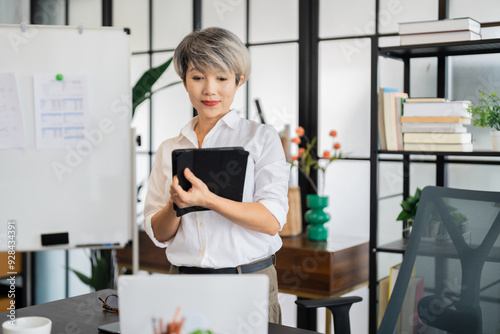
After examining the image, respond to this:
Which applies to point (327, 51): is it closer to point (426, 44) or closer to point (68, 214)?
point (426, 44)

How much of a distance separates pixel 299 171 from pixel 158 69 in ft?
3.18

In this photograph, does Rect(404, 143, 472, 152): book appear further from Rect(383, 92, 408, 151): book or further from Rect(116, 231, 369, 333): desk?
Rect(116, 231, 369, 333): desk

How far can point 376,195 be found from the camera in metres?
2.55

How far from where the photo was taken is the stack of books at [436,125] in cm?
235

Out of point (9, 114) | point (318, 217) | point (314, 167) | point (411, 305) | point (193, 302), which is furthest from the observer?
point (314, 167)

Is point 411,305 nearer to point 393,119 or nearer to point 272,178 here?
point 272,178

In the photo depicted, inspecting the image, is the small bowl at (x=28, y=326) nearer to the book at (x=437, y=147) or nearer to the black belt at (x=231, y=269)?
the black belt at (x=231, y=269)

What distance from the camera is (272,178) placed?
5.68ft

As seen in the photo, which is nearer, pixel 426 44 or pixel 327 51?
pixel 426 44

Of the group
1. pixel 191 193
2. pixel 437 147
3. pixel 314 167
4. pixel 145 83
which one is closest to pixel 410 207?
pixel 437 147

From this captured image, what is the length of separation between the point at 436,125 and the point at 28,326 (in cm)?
175

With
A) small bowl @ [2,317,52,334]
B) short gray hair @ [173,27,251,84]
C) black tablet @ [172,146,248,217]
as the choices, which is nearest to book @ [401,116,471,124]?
short gray hair @ [173,27,251,84]

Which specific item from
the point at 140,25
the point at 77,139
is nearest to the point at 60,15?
the point at 140,25

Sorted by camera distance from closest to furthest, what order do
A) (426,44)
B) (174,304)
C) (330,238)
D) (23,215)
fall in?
(174,304)
(426,44)
(23,215)
(330,238)
